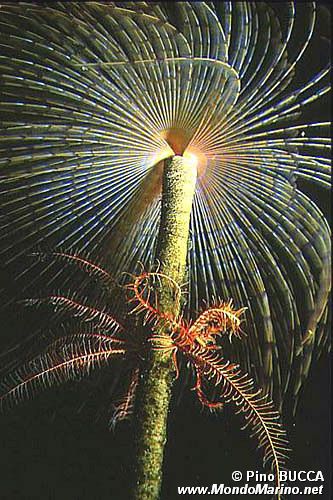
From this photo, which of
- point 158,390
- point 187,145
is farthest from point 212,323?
point 187,145

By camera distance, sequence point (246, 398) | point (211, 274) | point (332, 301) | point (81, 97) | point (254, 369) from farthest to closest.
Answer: point (211, 274), point (254, 369), point (81, 97), point (332, 301), point (246, 398)

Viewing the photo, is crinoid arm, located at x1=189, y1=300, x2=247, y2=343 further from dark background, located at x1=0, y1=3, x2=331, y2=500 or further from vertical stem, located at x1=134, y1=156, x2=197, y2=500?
dark background, located at x1=0, y1=3, x2=331, y2=500

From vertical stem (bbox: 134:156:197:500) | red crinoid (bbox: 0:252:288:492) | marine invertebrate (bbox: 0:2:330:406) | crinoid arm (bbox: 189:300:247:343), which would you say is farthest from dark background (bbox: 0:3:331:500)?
crinoid arm (bbox: 189:300:247:343)

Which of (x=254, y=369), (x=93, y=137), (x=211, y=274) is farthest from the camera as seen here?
(x=211, y=274)

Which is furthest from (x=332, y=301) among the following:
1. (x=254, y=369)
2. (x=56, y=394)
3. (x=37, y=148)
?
(x=56, y=394)

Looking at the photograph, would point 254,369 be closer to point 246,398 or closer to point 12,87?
point 246,398

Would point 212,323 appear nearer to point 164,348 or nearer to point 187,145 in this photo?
point 164,348
